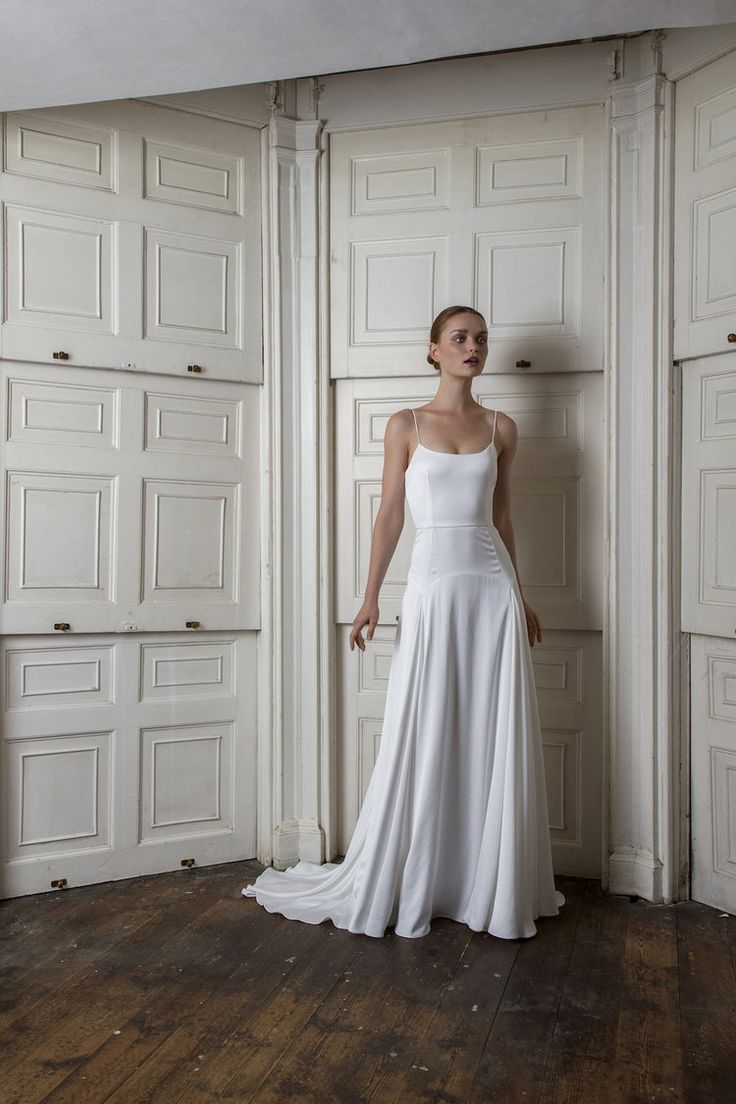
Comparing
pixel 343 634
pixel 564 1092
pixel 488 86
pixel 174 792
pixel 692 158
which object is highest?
pixel 488 86

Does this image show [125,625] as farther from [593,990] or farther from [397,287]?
[593,990]

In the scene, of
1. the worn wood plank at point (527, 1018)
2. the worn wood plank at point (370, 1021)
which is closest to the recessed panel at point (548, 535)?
the worn wood plank at point (527, 1018)

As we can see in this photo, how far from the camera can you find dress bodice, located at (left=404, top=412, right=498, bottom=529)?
3195mm

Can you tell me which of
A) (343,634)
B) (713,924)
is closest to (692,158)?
(343,634)

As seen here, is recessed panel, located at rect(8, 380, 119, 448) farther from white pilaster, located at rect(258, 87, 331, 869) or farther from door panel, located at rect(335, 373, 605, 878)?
door panel, located at rect(335, 373, 605, 878)

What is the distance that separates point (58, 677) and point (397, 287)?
2019mm

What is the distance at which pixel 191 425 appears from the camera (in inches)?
147

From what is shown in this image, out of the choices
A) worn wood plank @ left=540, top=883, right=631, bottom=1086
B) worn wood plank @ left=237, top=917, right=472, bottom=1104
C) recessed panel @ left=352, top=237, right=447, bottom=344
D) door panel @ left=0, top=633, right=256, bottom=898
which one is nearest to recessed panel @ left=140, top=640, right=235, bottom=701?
door panel @ left=0, top=633, right=256, bottom=898

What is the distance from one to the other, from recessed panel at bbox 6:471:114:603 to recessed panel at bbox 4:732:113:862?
556 mm

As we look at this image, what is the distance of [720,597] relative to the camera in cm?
330

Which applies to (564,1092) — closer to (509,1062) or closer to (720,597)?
(509,1062)

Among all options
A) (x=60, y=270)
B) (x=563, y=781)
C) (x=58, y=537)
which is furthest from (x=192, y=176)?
(x=563, y=781)

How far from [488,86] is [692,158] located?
848mm

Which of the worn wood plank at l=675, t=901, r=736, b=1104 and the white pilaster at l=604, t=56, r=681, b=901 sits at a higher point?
the white pilaster at l=604, t=56, r=681, b=901
